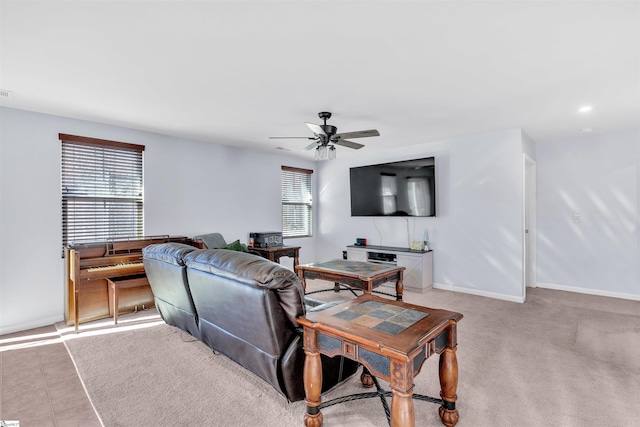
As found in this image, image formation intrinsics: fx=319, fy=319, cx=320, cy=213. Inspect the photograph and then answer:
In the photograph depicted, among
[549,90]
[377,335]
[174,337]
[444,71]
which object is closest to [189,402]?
[174,337]

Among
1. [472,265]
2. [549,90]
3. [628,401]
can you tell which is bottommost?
[628,401]

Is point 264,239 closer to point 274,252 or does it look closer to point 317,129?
point 274,252

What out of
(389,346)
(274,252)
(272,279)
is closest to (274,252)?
(274,252)

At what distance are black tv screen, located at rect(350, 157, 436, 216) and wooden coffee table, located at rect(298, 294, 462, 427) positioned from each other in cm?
336

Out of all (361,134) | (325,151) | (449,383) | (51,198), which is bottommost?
(449,383)

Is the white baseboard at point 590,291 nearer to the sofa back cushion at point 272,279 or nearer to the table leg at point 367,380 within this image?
the table leg at point 367,380

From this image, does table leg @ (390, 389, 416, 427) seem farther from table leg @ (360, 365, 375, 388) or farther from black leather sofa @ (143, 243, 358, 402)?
table leg @ (360, 365, 375, 388)

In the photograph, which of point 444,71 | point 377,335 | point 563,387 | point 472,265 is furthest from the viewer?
point 472,265

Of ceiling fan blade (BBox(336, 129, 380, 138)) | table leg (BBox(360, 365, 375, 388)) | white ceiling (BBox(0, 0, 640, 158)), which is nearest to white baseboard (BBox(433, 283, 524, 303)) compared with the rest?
white ceiling (BBox(0, 0, 640, 158))

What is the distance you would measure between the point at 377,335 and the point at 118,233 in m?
3.79

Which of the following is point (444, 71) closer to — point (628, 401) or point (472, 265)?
point (628, 401)

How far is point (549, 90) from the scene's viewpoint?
2.87 metres

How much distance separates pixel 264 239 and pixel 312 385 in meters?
3.53

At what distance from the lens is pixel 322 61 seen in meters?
2.32
